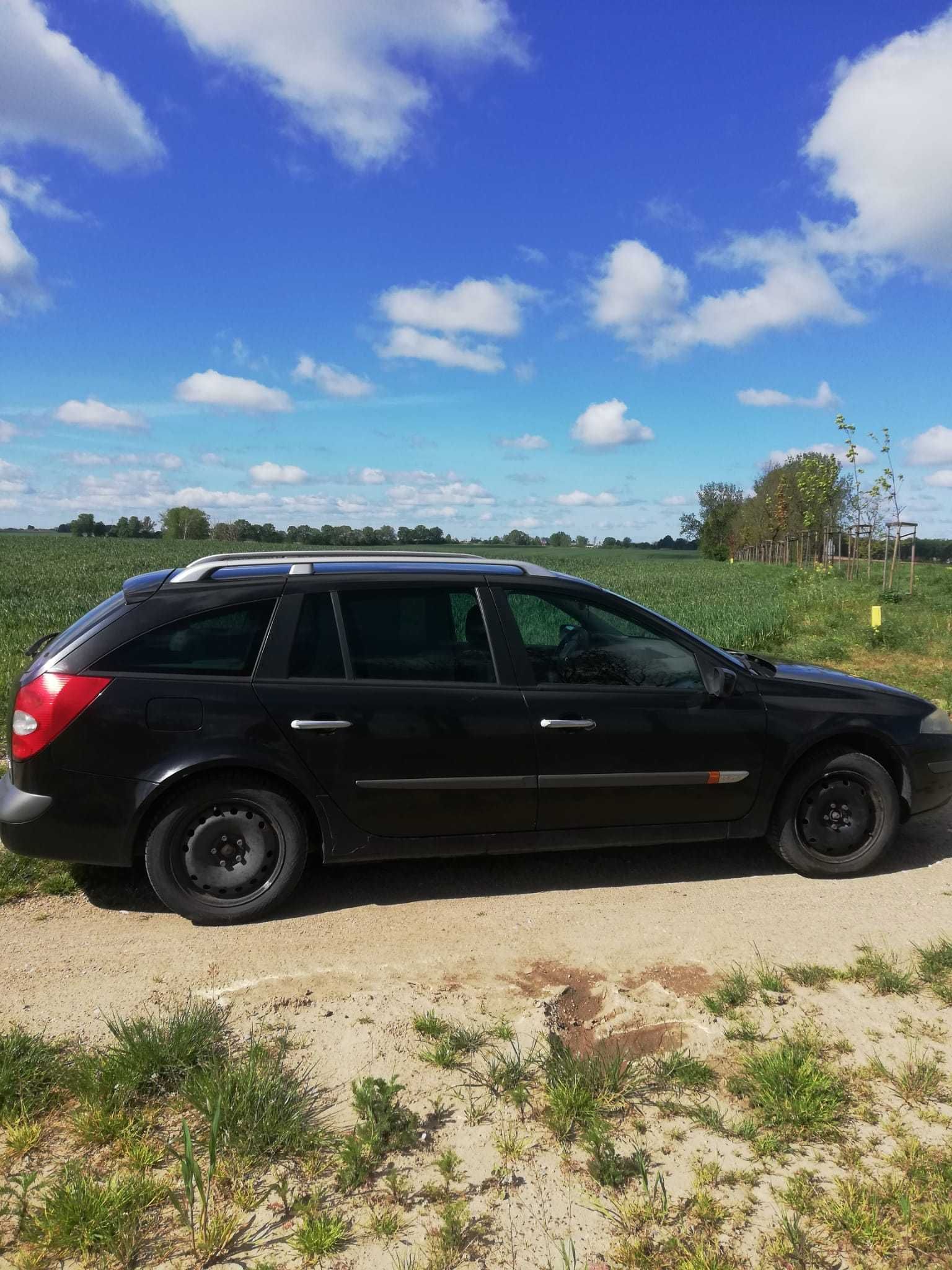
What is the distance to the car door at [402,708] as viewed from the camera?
3.96 metres

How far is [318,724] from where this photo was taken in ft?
12.8

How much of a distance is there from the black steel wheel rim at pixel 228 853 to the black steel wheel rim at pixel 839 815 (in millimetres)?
2750

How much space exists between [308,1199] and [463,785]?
2.04m

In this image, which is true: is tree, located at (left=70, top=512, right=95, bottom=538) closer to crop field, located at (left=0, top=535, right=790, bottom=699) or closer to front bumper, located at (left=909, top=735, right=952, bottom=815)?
crop field, located at (left=0, top=535, right=790, bottom=699)

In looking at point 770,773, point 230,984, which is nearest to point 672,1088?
point 230,984

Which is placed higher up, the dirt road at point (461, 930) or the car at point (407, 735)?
the car at point (407, 735)

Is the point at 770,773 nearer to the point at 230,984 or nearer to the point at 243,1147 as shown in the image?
the point at 230,984

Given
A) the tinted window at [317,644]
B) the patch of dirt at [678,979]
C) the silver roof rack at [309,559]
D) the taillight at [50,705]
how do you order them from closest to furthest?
the patch of dirt at [678,979] → the taillight at [50,705] → the tinted window at [317,644] → the silver roof rack at [309,559]

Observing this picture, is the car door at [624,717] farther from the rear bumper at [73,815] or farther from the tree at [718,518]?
the tree at [718,518]

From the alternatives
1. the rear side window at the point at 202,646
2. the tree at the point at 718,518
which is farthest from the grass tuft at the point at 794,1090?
the tree at the point at 718,518

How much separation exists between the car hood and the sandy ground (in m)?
0.98

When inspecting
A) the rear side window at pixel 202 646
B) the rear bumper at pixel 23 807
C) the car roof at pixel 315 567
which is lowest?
the rear bumper at pixel 23 807

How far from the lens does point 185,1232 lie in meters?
2.14

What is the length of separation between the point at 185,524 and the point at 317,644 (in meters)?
114
